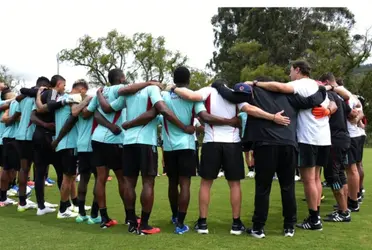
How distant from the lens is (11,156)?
811 cm

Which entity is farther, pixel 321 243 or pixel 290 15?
pixel 290 15

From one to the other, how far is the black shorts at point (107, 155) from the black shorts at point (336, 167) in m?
3.12

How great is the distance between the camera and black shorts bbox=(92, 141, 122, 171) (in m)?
6.05

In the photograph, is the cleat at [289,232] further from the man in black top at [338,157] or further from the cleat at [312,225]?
the man in black top at [338,157]

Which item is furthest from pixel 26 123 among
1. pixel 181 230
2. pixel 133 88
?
pixel 181 230

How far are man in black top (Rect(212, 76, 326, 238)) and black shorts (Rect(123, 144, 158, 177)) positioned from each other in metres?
1.24

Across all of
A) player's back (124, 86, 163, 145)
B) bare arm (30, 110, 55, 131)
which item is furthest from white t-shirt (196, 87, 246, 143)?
bare arm (30, 110, 55, 131)

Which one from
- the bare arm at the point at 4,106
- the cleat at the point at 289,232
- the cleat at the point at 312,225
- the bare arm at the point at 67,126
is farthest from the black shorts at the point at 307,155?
the bare arm at the point at 4,106

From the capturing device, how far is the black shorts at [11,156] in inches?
315

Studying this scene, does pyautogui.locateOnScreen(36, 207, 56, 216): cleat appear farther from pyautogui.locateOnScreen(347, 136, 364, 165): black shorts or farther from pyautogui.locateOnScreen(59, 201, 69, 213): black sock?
pyautogui.locateOnScreen(347, 136, 364, 165): black shorts

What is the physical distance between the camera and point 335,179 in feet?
20.8

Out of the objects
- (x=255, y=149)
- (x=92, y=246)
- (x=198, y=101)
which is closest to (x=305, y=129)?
(x=255, y=149)

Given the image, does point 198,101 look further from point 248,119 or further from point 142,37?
point 142,37

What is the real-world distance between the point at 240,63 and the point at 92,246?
46.0 m
